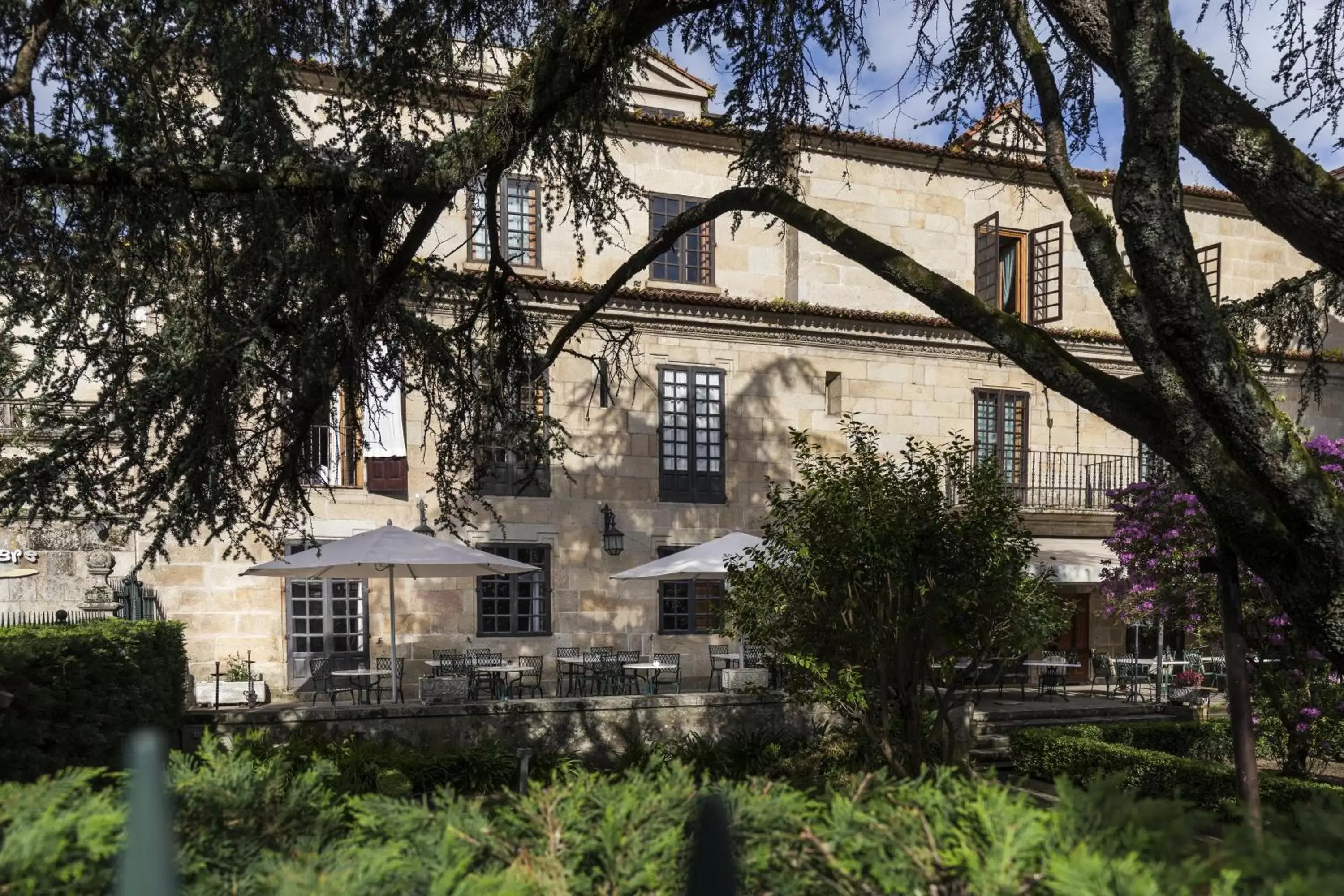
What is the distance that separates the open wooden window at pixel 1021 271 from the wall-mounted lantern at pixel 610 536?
8905mm

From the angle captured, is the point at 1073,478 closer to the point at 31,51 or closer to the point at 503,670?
the point at 503,670

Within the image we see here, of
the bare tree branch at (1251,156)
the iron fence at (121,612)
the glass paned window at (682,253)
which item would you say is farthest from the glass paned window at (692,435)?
the bare tree branch at (1251,156)

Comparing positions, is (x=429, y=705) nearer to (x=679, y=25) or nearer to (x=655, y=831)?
(x=679, y=25)

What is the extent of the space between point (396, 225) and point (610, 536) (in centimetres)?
1074

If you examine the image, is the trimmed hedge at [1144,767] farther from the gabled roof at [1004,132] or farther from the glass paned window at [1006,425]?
the glass paned window at [1006,425]

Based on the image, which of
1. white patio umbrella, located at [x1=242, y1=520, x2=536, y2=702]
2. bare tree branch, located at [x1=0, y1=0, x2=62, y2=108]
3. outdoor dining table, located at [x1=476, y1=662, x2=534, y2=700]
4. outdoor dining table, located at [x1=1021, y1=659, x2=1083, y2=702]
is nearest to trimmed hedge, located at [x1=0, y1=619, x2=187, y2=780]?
white patio umbrella, located at [x1=242, y1=520, x2=536, y2=702]

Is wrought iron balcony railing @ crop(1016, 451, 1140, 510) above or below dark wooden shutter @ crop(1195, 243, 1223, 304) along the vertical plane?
below

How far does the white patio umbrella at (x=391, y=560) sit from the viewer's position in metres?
13.7

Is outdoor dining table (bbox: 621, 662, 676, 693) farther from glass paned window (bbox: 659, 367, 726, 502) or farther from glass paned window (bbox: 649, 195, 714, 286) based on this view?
glass paned window (bbox: 649, 195, 714, 286)

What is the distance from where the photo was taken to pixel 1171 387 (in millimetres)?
6605

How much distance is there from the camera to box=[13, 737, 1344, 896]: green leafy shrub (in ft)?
7.72

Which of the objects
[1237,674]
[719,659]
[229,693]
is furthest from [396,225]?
[719,659]

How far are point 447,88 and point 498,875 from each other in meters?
8.70

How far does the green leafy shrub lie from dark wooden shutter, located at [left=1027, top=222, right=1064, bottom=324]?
20.5 metres
